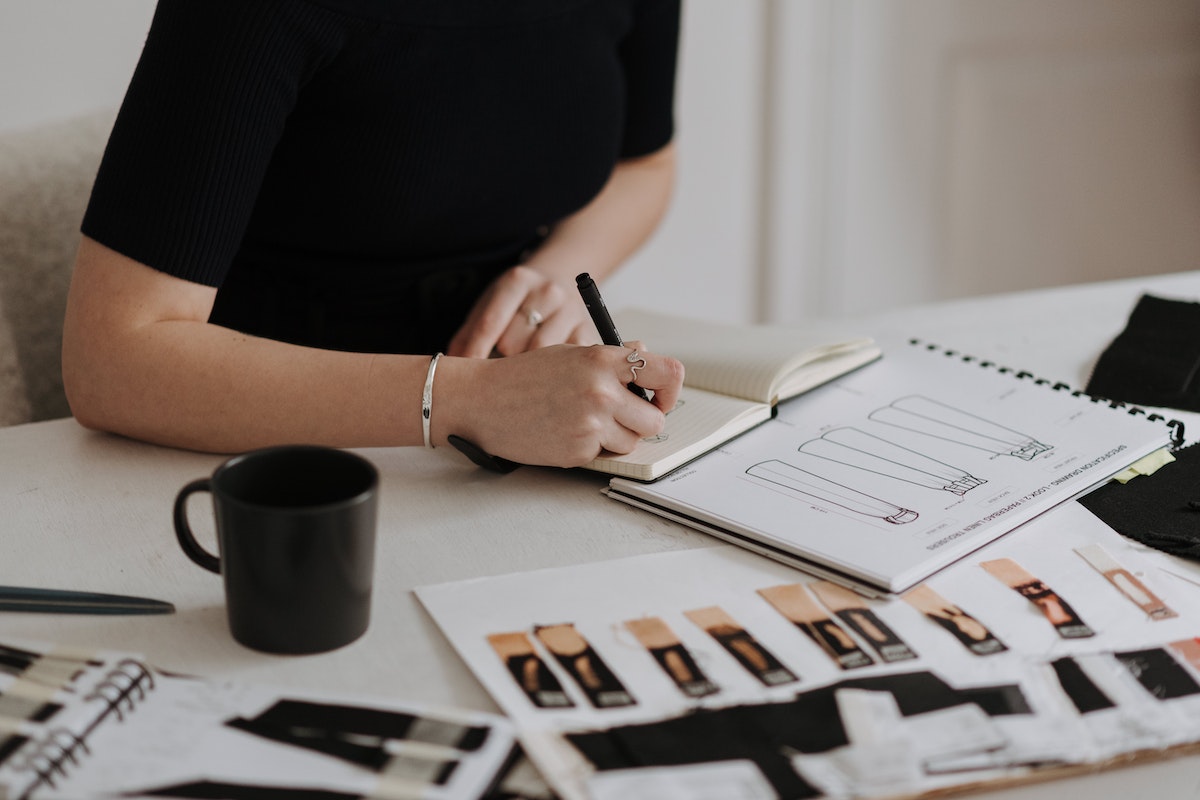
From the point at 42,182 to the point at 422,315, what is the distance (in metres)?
0.40

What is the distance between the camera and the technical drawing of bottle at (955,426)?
2.68 ft

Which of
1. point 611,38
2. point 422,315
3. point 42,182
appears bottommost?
point 422,315

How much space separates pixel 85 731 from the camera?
510 millimetres

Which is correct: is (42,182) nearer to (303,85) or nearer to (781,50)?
(303,85)

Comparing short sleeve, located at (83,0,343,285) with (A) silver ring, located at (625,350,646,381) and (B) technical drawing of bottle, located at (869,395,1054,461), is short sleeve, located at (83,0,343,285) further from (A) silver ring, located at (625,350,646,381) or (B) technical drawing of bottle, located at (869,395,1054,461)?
(B) technical drawing of bottle, located at (869,395,1054,461)

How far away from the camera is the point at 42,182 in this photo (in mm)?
1117

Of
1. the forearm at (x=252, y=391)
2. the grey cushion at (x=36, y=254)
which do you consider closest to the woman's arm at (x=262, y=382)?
the forearm at (x=252, y=391)

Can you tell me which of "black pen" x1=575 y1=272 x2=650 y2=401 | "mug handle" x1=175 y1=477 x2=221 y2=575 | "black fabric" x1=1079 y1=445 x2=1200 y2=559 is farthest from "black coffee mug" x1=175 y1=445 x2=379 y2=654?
"black fabric" x1=1079 y1=445 x2=1200 y2=559

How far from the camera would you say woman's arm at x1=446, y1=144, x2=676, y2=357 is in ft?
3.34

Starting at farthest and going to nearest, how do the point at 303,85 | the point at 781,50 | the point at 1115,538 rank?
the point at 781,50 → the point at 303,85 → the point at 1115,538

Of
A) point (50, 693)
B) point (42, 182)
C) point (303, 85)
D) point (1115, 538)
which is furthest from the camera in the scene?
point (42, 182)

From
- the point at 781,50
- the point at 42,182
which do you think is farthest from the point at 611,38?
the point at 781,50

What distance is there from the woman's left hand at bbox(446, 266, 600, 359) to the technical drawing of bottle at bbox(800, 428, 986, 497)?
0.29 metres

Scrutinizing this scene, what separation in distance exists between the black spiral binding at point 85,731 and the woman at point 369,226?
0.29m
